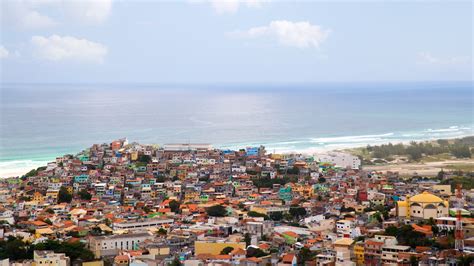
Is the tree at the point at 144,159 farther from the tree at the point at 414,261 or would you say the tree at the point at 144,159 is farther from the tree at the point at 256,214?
the tree at the point at 414,261

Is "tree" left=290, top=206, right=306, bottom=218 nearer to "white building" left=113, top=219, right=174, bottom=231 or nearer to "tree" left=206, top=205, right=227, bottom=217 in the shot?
"tree" left=206, top=205, right=227, bottom=217

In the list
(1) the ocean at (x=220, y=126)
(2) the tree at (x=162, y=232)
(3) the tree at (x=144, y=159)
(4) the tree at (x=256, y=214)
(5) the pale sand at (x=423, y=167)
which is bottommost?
(2) the tree at (x=162, y=232)

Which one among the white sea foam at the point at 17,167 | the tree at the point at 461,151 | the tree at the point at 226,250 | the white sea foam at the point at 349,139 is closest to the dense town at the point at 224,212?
the tree at the point at 226,250

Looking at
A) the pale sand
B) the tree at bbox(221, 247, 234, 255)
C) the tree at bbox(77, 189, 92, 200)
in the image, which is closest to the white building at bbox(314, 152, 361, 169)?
the pale sand

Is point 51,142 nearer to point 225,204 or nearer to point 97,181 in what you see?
point 97,181

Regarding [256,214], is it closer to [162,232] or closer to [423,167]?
[162,232]

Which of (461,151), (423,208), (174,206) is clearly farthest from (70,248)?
(461,151)

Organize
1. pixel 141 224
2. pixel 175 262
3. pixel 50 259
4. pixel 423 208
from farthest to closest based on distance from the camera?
pixel 141 224 → pixel 423 208 → pixel 50 259 → pixel 175 262

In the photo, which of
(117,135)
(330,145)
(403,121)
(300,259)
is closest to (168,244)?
(300,259)
